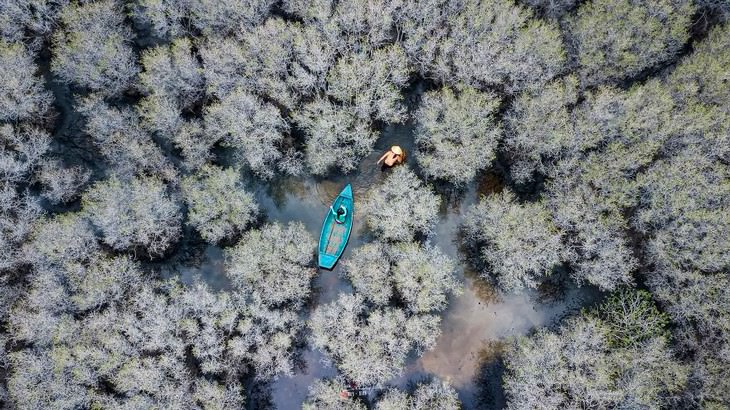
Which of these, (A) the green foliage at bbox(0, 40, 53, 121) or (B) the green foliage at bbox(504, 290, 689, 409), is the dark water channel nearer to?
(B) the green foliage at bbox(504, 290, 689, 409)

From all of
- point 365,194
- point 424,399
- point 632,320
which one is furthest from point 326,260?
point 632,320

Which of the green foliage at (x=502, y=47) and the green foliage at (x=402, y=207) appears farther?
the green foliage at (x=502, y=47)

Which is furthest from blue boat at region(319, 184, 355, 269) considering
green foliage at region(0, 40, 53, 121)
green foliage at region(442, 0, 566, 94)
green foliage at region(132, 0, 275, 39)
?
green foliage at region(0, 40, 53, 121)

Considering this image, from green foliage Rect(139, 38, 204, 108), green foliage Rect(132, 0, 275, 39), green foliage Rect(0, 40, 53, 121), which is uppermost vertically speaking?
green foliage Rect(132, 0, 275, 39)

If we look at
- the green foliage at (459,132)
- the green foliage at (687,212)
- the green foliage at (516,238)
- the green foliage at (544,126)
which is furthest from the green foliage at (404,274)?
the green foliage at (687,212)

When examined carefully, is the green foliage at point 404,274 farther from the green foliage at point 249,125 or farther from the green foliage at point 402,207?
the green foliage at point 249,125

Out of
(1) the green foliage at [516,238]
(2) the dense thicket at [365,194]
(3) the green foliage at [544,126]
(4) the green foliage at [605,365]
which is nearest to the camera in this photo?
(4) the green foliage at [605,365]
